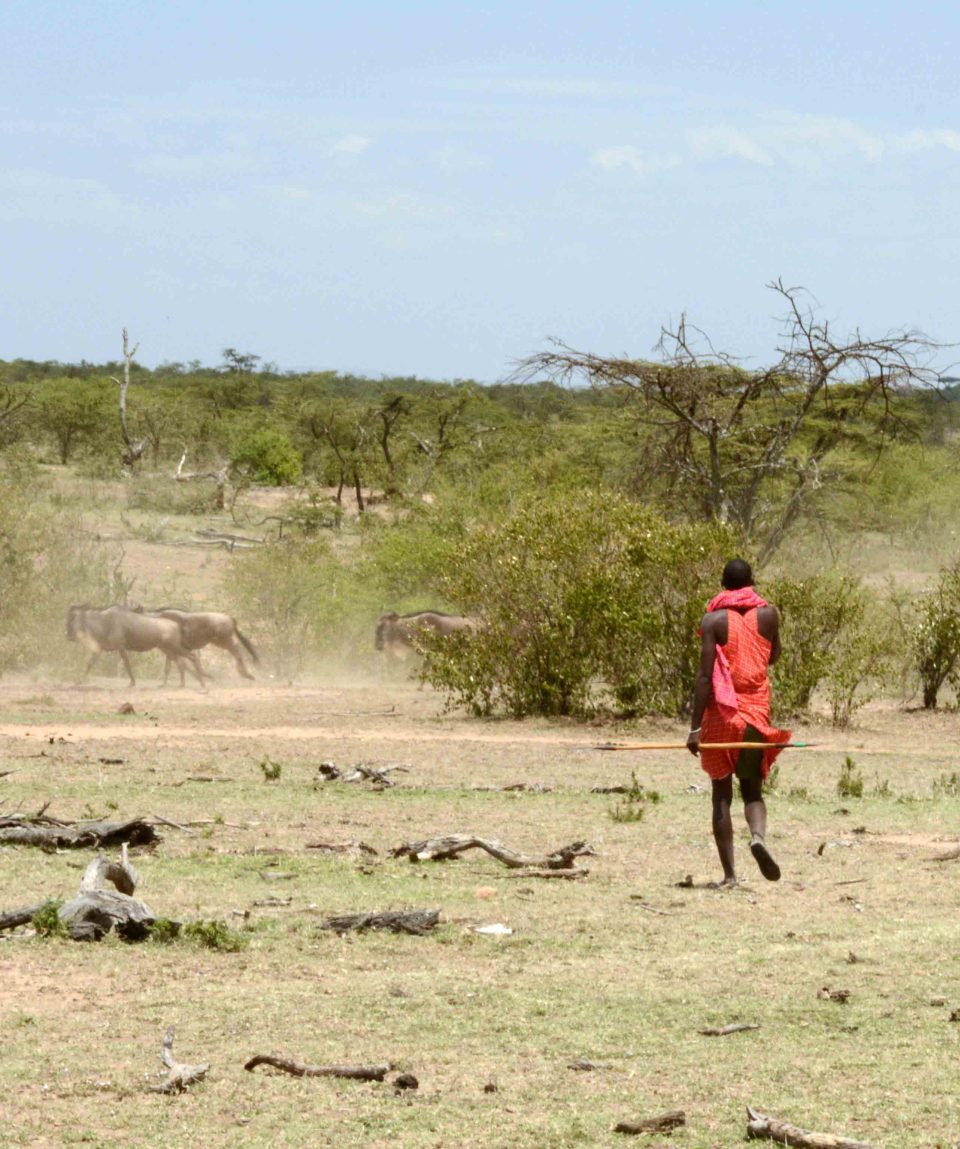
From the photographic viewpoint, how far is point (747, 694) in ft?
29.2

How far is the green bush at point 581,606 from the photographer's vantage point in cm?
1841

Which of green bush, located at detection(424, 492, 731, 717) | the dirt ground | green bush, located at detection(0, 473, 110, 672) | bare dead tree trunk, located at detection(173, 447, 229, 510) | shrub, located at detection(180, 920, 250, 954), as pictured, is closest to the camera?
the dirt ground

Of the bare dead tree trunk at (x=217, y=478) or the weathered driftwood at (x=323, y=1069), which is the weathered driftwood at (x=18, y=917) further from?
the bare dead tree trunk at (x=217, y=478)

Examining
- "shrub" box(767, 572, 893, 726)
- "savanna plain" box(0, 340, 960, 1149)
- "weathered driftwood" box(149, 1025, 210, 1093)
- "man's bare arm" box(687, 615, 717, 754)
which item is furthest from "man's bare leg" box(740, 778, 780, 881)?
"shrub" box(767, 572, 893, 726)

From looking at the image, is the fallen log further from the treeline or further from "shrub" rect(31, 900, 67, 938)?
the treeline

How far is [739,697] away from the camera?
8859mm

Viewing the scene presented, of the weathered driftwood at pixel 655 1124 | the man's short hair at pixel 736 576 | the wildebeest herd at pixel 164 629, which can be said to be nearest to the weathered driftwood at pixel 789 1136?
the weathered driftwood at pixel 655 1124

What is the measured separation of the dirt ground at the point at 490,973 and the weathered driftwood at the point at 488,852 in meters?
0.11

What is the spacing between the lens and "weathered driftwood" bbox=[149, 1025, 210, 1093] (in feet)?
17.6

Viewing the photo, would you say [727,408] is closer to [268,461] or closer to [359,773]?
[359,773]

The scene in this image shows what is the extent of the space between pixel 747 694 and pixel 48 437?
4635 centimetres

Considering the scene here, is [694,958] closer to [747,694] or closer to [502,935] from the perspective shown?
[502,935]

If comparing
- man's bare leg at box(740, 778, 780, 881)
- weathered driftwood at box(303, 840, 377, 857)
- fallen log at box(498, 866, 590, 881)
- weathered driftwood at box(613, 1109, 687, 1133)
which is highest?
man's bare leg at box(740, 778, 780, 881)

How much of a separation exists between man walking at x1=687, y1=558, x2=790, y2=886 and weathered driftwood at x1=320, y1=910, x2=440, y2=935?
1648mm
